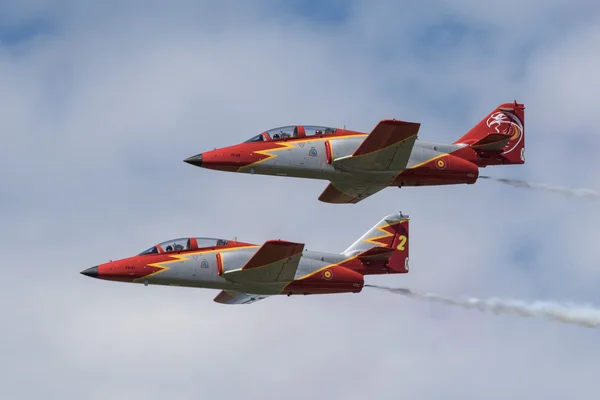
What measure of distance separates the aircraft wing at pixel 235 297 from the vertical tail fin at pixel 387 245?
421cm

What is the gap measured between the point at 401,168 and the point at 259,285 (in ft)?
→ 23.5

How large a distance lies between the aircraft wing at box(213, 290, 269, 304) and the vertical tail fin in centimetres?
421

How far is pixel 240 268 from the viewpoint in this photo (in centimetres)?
6256

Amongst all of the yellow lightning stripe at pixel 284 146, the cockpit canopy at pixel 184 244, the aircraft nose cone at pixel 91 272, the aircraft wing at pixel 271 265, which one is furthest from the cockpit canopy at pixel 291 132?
the aircraft nose cone at pixel 91 272

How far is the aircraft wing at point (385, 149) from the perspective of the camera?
6109 centimetres

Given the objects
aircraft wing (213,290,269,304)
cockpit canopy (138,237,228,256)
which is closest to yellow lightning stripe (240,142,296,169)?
cockpit canopy (138,237,228,256)

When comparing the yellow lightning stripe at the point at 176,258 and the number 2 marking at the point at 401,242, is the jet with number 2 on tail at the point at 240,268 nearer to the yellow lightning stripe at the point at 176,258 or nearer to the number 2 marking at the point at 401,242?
the yellow lightning stripe at the point at 176,258

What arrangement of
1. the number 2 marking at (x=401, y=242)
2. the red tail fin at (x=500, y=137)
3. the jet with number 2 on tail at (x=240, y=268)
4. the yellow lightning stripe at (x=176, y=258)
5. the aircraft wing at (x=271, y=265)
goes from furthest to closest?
the number 2 marking at (x=401, y=242)
the red tail fin at (x=500, y=137)
the yellow lightning stripe at (x=176, y=258)
the jet with number 2 on tail at (x=240, y=268)
the aircraft wing at (x=271, y=265)

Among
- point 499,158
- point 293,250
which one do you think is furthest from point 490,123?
point 293,250

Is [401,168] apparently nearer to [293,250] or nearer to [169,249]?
[293,250]

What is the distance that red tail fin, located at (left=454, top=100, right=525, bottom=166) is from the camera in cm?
6531

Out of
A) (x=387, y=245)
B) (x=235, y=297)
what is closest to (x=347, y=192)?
(x=387, y=245)

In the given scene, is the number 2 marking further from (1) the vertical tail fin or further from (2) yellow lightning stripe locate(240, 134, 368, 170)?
(2) yellow lightning stripe locate(240, 134, 368, 170)

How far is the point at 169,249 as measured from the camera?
2498 inches
